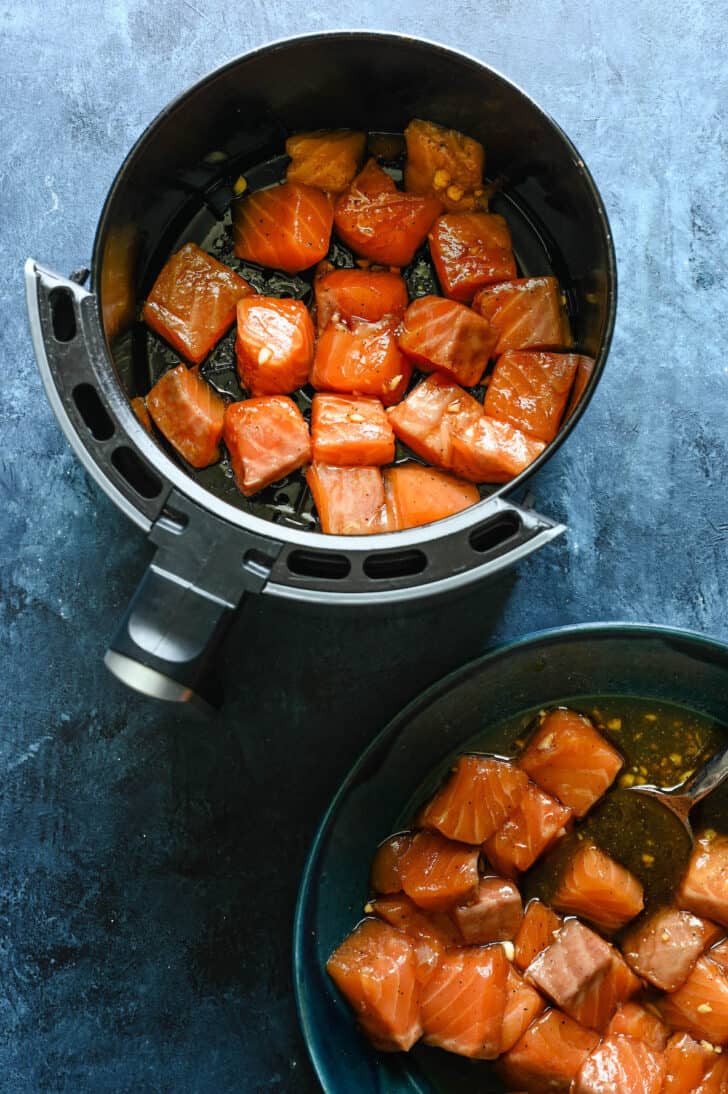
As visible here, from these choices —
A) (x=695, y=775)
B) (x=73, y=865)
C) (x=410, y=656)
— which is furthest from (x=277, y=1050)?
(x=695, y=775)

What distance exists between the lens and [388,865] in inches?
75.0

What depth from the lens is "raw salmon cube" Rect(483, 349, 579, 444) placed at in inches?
73.0

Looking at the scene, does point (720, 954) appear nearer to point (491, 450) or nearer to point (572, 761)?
point (572, 761)

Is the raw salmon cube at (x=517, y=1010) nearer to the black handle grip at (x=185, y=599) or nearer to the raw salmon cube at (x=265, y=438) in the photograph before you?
the black handle grip at (x=185, y=599)

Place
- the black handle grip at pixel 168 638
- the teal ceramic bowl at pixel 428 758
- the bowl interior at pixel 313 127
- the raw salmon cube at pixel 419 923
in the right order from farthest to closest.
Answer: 1. the raw salmon cube at pixel 419 923
2. the teal ceramic bowl at pixel 428 758
3. the bowl interior at pixel 313 127
4. the black handle grip at pixel 168 638

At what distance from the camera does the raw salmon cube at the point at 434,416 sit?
1867 mm

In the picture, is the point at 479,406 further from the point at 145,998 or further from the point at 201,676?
the point at 145,998

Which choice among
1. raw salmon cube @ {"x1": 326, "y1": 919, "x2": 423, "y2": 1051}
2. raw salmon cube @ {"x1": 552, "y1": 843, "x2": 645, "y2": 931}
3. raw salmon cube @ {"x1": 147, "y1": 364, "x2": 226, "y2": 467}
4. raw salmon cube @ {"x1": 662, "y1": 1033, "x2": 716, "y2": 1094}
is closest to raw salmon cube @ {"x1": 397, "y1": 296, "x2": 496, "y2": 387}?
raw salmon cube @ {"x1": 147, "y1": 364, "x2": 226, "y2": 467}

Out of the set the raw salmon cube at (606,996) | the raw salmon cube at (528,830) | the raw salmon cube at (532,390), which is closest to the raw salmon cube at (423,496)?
the raw salmon cube at (532,390)

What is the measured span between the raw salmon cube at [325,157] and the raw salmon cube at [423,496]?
55 cm

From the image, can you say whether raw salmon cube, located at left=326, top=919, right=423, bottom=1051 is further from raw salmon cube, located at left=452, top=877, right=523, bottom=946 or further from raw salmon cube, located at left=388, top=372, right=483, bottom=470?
raw salmon cube, located at left=388, top=372, right=483, bottom=470

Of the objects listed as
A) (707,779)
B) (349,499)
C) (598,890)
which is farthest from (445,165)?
(598,890)

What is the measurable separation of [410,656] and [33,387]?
854 mm

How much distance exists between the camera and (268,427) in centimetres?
184
